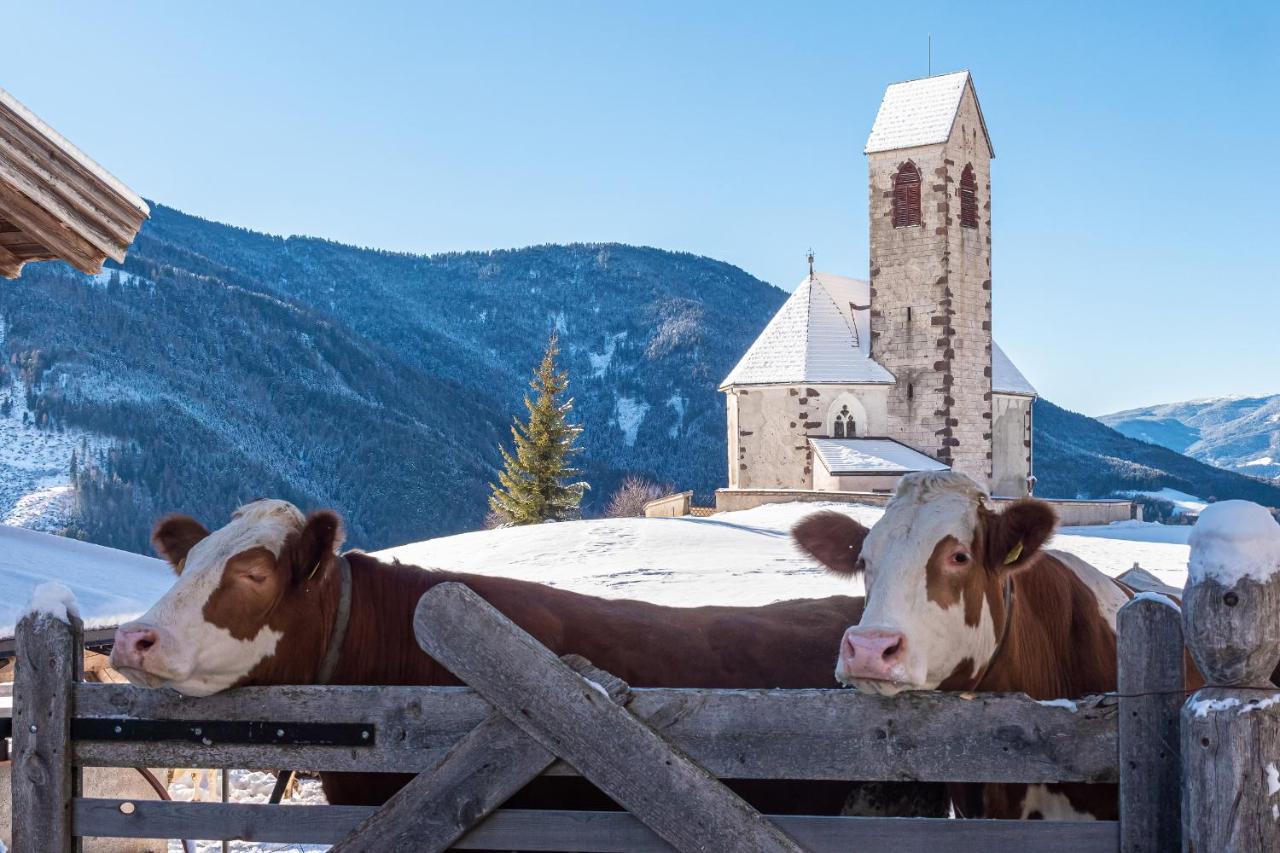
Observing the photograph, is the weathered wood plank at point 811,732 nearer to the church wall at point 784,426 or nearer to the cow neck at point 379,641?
the cow neck at point 379,641

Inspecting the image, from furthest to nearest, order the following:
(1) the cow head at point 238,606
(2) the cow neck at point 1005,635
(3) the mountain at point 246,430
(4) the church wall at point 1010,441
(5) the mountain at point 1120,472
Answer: (5) the mountain at point 1120,472 → (3) the mountain at point 246,430 → (4) the church wall at point 1010,441 → (2) the cow neck at point 1005,635 → (1) the cow head at point 238,606

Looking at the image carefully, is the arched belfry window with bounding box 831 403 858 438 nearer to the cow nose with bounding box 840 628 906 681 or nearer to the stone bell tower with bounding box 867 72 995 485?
the stone bell tower with bounding box 867 72 995 485

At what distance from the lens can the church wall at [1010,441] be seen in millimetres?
41156

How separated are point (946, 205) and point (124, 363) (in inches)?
5338

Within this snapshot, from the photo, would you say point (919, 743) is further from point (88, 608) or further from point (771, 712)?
point (88, 608)

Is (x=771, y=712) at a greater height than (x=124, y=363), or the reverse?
(x=124, y=363)

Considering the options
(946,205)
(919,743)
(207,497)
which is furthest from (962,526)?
(207,497)

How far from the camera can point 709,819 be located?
2771 millimetres

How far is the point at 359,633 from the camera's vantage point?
416cm

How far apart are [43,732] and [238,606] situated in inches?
27.3

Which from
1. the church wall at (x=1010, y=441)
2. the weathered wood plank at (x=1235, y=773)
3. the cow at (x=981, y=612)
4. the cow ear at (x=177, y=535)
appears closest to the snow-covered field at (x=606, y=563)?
the cow at (x=981, y=612)

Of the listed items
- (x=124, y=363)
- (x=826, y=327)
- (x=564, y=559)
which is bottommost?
(x=564, y=559)

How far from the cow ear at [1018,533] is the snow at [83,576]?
6.64 metres

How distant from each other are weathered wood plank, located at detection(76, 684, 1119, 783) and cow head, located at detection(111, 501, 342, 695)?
0.45 meters
